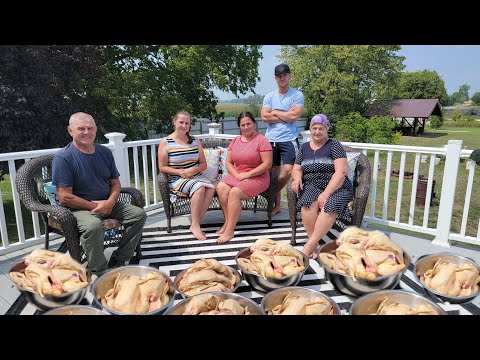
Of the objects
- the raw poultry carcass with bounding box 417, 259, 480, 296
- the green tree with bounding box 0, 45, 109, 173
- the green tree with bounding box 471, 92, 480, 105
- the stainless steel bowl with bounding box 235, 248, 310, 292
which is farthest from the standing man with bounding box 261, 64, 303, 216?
the green tree with bounding box 471, 92, 480, 105

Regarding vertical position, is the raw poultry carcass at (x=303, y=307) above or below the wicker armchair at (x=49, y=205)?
below

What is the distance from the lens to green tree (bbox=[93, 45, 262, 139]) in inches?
349

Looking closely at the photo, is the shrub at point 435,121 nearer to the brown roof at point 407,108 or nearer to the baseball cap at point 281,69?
the brown roof at point 407,108

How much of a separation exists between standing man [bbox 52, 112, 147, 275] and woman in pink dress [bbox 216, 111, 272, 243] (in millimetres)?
834

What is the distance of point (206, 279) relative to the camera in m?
1.88

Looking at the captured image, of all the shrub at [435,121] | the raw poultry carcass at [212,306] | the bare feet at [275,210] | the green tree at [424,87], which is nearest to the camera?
the raw poultry carcass at [212,306]

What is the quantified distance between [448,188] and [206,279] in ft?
7.57

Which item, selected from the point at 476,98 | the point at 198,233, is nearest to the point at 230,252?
the point at 198,233

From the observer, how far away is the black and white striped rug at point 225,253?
6.77ft

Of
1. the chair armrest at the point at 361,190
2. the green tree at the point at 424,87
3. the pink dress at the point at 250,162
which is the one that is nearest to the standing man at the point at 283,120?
the pink dress at the point at 250,162

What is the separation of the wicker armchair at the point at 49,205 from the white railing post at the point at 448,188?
→ 2.60 metres

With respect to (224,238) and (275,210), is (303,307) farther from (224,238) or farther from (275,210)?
(275,210)

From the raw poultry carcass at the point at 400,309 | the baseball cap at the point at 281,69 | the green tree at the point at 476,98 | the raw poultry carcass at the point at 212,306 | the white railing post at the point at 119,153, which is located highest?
the green tree at the point at 476,98
